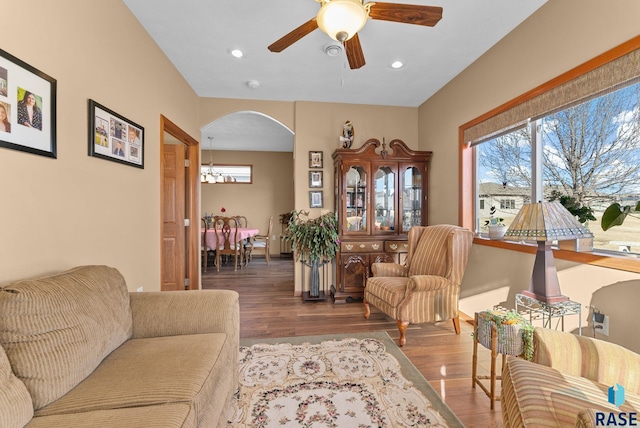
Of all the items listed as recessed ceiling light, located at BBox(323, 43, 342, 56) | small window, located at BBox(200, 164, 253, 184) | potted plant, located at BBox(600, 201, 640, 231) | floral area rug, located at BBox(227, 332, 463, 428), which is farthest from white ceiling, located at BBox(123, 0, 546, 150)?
small window, located at BBox(200, 164, 253, 184)

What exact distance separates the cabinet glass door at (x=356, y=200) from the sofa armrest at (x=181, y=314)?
2.19 metres

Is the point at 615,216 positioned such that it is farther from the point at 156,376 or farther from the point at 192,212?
the point at 192,212

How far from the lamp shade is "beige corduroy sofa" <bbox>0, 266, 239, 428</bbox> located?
192cm

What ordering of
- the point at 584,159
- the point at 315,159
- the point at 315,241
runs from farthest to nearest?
the point at 315,159 < the point at 315,241 < the point at 584,159

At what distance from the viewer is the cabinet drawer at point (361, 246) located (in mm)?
3533

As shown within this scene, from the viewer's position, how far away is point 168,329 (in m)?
1.56

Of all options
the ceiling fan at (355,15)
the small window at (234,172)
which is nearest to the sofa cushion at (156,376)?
the ceiling fan at (355,15)

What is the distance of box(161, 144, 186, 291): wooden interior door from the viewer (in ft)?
11.7

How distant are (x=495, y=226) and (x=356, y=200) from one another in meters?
1.60

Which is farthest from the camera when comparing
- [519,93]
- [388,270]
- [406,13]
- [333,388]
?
[388,270]

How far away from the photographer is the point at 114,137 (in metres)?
1.97

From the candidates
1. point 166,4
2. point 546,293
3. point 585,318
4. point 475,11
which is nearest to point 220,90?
point 166,4

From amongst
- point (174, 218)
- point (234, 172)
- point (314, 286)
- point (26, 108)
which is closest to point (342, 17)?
point (26, 108)

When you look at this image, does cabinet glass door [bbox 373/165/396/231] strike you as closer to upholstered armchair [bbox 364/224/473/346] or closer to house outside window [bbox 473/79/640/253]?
upholstered armchair [bbox 364/224/473/346]
